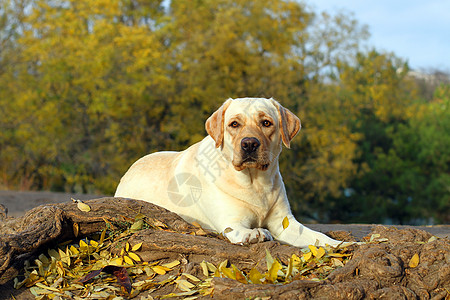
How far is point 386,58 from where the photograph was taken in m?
24.5

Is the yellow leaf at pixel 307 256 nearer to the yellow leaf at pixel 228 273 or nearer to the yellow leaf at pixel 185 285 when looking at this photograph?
the yellow leaf at pixel 228 273

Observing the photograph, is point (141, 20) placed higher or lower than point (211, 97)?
higher

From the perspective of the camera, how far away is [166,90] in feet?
59.5

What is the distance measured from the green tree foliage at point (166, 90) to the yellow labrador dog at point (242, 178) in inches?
486

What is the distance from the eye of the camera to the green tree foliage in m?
17.9

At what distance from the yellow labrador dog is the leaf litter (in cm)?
49

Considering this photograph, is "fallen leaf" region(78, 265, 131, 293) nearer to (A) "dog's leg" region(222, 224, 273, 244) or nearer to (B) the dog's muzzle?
(A) "dog's leg" region(222, 224, 273, 244)

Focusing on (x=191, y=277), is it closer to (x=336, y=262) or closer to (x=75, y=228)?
(x=336, y=262)

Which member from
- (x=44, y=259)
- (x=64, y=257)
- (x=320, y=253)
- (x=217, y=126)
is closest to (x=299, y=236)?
(x=320, y=253)

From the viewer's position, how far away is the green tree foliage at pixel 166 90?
17.9 m

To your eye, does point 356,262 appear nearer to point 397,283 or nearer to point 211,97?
point 397,283

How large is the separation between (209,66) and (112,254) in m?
15.4

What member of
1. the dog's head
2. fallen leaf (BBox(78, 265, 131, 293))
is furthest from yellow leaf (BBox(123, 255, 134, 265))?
the dog's head

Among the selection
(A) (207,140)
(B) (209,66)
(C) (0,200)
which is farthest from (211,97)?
(A) (207,140)
